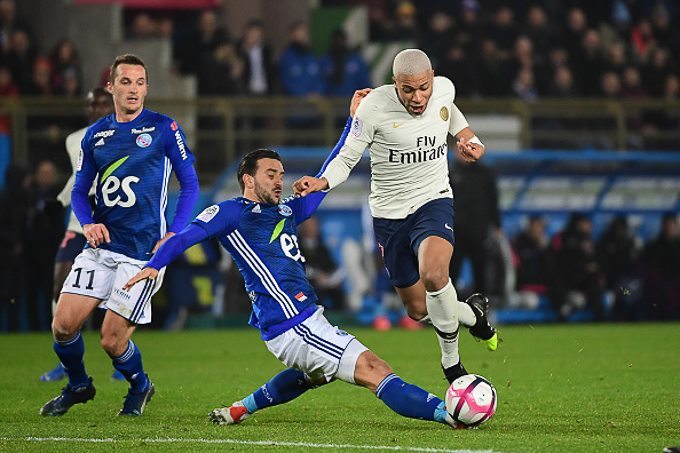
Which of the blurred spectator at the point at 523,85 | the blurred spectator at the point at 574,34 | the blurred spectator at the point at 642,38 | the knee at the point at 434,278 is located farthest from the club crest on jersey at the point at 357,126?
the blurred spectator at the point at 642,38

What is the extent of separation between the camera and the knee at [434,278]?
29.6 ft

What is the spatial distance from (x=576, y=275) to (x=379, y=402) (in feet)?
34.8

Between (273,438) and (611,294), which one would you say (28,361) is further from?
(611,294)

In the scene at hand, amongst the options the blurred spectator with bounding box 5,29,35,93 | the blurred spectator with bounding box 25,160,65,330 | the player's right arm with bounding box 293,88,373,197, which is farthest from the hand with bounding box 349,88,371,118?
the blurred spectator with bounding box 5,29,35,93

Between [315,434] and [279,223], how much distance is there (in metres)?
1.28

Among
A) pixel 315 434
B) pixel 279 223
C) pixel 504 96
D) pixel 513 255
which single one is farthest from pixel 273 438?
pixel 504 96

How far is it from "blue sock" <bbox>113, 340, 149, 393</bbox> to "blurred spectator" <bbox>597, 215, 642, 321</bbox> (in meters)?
12.3

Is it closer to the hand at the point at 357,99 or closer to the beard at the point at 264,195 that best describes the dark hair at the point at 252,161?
the beard at the point at 264,195

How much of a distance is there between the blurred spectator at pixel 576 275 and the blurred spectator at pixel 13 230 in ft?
24.6

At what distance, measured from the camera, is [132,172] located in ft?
29.1

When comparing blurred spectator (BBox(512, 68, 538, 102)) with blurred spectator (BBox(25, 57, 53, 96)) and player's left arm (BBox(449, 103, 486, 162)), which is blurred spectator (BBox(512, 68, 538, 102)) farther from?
player's left arm (BBox(449, 103, 486, 162))

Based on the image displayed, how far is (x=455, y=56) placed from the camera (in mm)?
20938

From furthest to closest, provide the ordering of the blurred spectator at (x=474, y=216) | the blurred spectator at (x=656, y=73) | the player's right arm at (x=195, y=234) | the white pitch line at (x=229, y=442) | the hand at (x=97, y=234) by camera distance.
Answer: the blurred spectator at (x=656, y=73)
the blurred spectator at (x=474, y=216)
the hand at (x=97, y=234)
the player's right arm at (x=195, y=234)
the white pitch line at (x=229, y=442)

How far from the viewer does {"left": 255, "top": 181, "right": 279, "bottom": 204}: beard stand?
26.8ft
